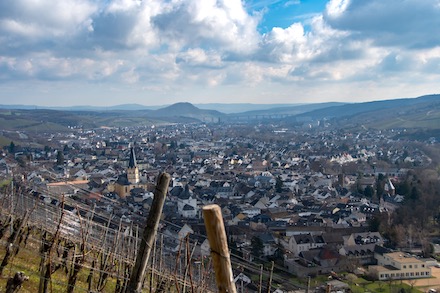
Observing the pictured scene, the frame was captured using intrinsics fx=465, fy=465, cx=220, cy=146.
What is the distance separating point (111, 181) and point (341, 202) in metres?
24.2

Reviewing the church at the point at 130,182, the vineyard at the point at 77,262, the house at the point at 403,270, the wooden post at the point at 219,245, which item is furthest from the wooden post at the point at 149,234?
the church at the point at 130,182

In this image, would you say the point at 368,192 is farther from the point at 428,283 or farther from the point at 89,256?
the point at 89,256

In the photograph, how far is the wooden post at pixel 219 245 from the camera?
2572mm

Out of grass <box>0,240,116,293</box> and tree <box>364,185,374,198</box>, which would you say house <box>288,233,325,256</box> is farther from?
grass <box>0,240,116,293</box>

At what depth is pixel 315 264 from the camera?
2550cm

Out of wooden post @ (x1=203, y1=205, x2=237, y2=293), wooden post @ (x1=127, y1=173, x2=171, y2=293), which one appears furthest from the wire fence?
wooden post @ (x1=203, y1=205, x2=237, y2=293)

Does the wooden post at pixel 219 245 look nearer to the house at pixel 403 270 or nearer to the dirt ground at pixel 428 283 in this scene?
the dirt ground at pixel 428 283

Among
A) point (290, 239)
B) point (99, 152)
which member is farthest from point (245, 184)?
point (99, 152)

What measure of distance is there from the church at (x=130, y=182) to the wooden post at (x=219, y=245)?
43201 millimetres

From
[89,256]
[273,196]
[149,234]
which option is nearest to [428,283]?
[89,256]

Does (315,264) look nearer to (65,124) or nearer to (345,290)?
(345,290)

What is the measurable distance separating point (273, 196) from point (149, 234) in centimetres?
4185

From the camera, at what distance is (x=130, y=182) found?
46500mm

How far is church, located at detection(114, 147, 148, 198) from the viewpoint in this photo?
4556 cm
